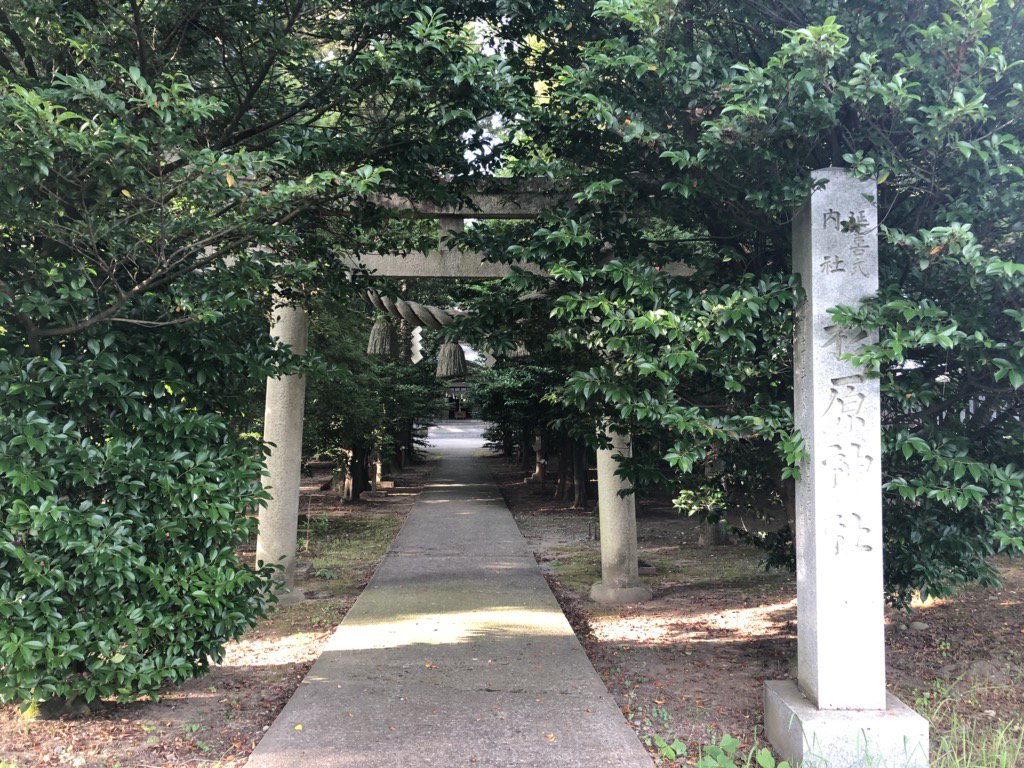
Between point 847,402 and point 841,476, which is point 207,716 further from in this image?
point 847,402

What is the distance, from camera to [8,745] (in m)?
3.94

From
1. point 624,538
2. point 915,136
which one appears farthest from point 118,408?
point 624,538

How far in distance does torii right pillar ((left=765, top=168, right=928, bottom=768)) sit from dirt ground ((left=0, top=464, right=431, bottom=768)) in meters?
3.15

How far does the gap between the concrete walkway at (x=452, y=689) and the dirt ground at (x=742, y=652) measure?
0.37 meters

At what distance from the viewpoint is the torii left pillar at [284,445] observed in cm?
771

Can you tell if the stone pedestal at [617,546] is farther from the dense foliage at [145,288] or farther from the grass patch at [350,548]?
the dense foliage at [145,288]

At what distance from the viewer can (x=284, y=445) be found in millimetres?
7879

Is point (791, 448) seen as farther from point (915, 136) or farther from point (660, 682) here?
point (660, 682)

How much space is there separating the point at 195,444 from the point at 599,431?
2526 mm

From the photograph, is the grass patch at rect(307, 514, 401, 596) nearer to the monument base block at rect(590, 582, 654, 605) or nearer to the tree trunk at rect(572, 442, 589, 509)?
the monument base block at rect(590, 582, 654, 605)

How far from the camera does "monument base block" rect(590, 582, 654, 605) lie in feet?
26.3

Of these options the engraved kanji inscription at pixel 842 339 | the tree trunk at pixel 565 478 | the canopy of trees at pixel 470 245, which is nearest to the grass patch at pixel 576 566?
the canopy of trees at pixel 470 245

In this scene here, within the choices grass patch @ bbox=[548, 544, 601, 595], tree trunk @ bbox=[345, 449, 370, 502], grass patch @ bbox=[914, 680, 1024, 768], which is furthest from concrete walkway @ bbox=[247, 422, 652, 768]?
tree trunk @ bbox=[345, 449, 370, 502]

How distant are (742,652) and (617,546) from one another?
7.18ft
